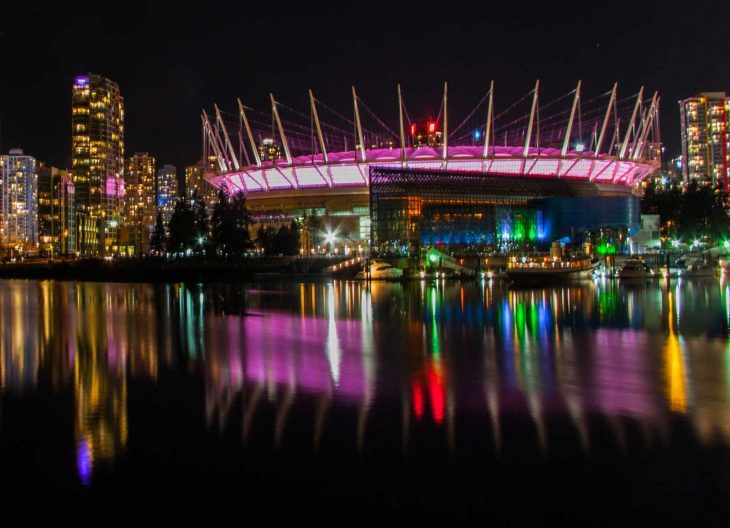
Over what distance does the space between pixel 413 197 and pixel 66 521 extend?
70699 millimetres

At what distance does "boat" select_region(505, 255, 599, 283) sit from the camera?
5028 cm

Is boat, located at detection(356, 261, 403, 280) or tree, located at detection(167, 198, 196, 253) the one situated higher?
tree, located at detection(167, 198, 196, 253)

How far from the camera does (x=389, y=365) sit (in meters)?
15.3

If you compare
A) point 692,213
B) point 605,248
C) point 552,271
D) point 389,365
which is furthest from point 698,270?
point 389,365

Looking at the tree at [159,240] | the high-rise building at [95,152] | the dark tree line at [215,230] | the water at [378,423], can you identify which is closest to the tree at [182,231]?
the dark tree line at [215,230]

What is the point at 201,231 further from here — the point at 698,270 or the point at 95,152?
the point at 95,152

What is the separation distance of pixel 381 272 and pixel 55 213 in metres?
123

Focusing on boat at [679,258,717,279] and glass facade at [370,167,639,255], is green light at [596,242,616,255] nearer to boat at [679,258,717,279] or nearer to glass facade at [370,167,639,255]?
glass facade at [370,167,639,255]

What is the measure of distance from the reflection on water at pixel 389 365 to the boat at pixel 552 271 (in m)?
19.9

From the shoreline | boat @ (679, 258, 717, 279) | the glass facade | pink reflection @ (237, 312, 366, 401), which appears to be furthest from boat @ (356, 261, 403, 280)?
pink reflection @ (237, 312, 366, 401)

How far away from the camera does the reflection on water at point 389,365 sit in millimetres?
10562

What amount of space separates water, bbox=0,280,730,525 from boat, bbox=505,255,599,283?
28.2 m

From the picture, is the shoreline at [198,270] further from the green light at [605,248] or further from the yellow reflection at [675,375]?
the yellow reflection at [675,375]

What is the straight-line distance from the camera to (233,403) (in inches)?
464
